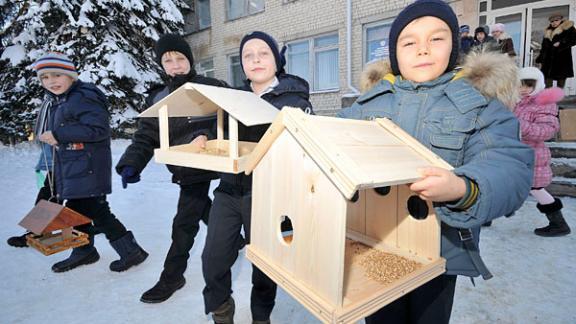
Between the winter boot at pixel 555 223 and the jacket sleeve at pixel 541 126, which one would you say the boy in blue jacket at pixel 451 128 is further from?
the winter boot at pixel 555 223

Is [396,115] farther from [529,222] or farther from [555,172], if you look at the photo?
[555,172]

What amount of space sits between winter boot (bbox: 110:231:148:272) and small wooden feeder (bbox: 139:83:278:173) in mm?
1553

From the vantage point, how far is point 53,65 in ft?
8.42

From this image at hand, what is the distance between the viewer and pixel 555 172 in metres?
4.74

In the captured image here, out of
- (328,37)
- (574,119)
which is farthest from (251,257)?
(328,37)

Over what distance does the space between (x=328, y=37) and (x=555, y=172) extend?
267 inches

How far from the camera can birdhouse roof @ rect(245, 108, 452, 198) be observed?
2.56ft

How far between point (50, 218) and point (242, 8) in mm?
10726

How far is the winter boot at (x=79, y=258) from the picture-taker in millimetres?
2820

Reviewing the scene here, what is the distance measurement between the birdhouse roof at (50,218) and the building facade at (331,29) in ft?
22.0

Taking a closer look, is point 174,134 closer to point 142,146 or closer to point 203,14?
point 142,146

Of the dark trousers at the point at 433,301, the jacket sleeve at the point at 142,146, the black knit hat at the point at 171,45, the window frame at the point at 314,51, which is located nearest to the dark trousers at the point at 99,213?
the jacket sleeve at the point at 142,146

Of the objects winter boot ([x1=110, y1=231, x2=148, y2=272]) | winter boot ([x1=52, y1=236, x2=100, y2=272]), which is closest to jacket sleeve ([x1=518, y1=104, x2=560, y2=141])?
winter boot ([x1=110, y1=231, x2=148, y2=272])

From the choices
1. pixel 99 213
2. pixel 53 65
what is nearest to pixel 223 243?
pixel 99 213
